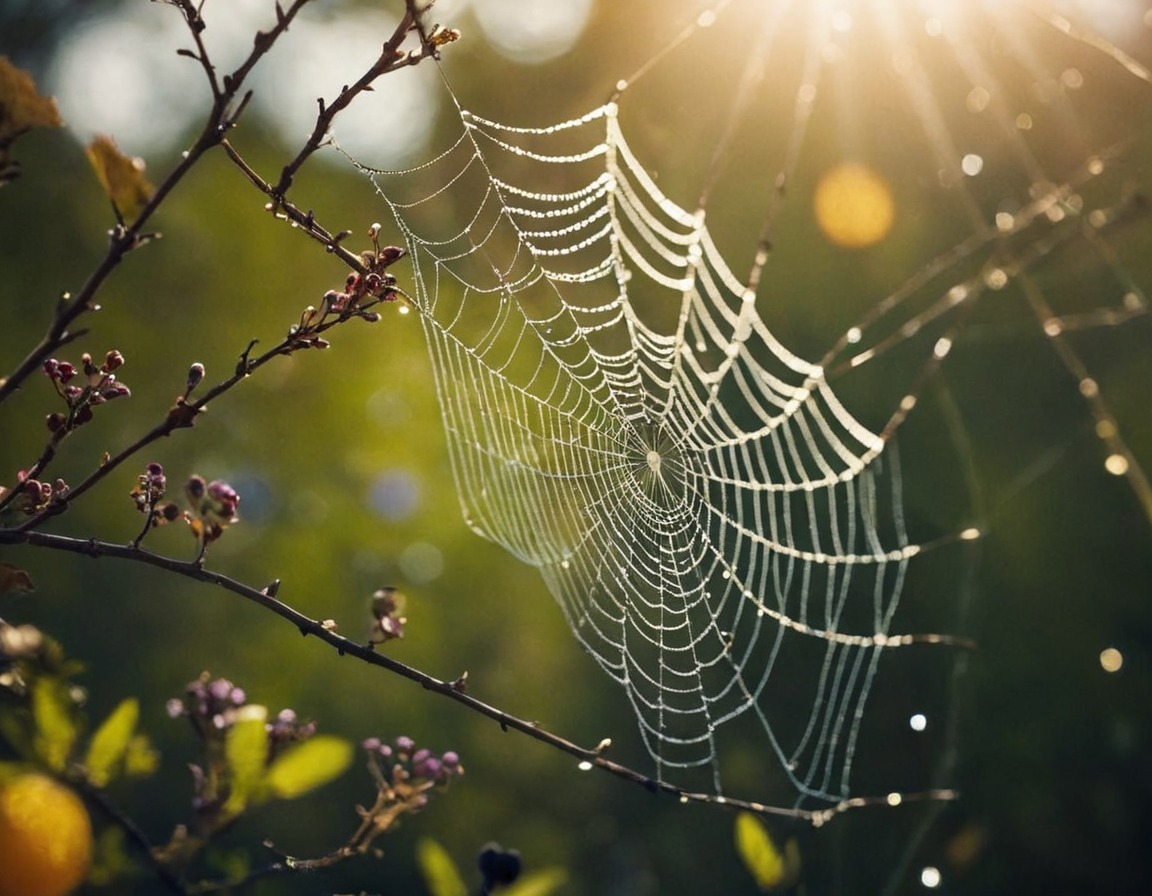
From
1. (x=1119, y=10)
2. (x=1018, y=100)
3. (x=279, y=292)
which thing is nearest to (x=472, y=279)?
(x=279, y=292)

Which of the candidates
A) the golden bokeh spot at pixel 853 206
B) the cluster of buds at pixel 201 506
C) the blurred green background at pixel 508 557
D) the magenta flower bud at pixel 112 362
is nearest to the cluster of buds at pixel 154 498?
the cluster of buds at pixel 201 506

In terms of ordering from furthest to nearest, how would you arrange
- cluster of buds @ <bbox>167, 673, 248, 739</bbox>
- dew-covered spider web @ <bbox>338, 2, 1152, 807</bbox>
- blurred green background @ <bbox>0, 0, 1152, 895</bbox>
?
blurred green background @ <bbox>0, 0, 1152, 895</bbox>, dew-covered spider web @ <bbox>338, 2, 1152, 807</bbox>, cluster of buds @ <bbox>167, 673, 248, 739</bbox>

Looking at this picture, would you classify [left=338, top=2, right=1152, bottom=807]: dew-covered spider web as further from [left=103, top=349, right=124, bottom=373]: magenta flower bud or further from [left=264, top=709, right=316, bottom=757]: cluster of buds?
[left=103, top=349, right=124, bottom=373]: magenta flower bud

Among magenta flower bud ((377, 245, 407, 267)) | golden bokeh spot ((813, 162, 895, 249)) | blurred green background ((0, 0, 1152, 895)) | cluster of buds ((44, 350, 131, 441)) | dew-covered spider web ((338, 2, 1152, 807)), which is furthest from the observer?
golden bokeh spot ((813, 162, 895, 249))

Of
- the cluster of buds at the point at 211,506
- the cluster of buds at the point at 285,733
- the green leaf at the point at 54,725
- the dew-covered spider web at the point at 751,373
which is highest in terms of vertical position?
the dew-covered spider web at the point at 751,373

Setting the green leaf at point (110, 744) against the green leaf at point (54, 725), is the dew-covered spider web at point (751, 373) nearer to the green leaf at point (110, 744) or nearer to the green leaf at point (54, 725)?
the green leaf at point (110, 744)

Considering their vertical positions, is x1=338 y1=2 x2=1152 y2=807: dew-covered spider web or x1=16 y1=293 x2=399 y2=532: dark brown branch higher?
x1=338 y1=2 x2=1152 y2=807: dew-covered spider web

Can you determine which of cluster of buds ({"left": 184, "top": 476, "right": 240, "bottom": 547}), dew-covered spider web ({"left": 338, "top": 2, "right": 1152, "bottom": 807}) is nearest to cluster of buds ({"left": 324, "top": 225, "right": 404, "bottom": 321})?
cluster of buds ({"left": 184, "top": 476, "right": 240, "bottom": 547})

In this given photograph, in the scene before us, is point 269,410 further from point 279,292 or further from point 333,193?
point 333,193
